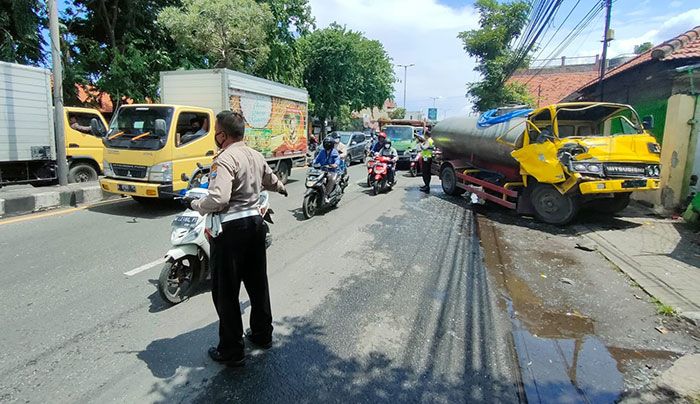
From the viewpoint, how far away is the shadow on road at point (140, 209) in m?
7.91

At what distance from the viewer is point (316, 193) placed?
850 cm

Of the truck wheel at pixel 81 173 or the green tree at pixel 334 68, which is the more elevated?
the green tree at pixel 334 68

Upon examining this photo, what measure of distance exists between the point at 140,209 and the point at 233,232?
628 cm

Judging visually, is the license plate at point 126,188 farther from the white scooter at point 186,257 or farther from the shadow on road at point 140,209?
the white scooter at point 186,257

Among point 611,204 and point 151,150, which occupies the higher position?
point 151,150

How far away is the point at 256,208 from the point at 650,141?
25.8ft

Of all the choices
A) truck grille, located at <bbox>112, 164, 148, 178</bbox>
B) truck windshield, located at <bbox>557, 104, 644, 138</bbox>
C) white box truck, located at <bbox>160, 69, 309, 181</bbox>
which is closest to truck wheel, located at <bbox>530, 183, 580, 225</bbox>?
truck windshield, located at <bbox>557, 104, 644, 138</bbox>

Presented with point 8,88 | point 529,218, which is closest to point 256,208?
point 529,218

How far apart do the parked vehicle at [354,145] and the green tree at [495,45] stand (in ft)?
31.2

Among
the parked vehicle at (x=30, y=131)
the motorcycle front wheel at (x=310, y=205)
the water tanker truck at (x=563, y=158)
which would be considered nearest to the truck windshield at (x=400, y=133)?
the water tanker truck at (x=563, y=158)

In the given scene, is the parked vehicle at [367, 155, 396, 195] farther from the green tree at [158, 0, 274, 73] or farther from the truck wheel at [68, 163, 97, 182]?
the green tree at [158, 0, 274, 73]

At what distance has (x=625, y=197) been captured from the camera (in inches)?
330

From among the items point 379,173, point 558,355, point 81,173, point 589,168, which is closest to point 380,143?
point 379,173

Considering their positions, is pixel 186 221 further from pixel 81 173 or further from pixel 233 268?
pixel 81 173
